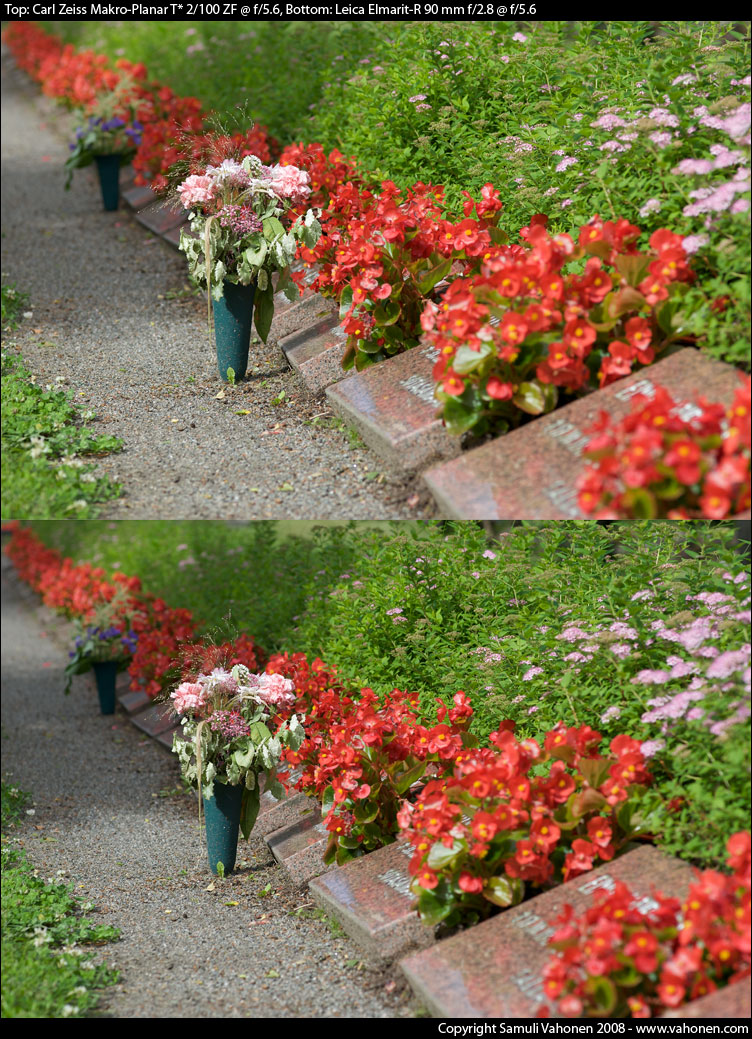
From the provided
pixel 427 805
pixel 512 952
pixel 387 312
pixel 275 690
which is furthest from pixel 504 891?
pixel 387 312

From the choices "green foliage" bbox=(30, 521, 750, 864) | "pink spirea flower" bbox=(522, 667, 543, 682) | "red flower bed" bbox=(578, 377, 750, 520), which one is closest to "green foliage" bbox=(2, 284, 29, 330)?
"green foliage" bbox=(30, 521, 750, 864)

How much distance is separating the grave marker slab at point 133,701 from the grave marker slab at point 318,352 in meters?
2.56

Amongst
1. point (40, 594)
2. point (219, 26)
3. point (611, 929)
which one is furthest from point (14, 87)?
point (611, 929)

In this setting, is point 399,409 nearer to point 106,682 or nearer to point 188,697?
point 188,697

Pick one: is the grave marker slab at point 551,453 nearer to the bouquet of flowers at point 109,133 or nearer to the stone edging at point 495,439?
the stone edging at point 495,439

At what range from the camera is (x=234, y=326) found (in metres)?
4.57

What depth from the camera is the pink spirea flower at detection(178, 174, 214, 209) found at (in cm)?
411

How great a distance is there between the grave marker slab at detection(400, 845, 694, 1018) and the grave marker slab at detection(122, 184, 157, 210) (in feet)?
16.6

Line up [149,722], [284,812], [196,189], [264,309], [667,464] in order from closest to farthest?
[667,464] < [196,189] < [264,309] < [284,812] < [149,722]

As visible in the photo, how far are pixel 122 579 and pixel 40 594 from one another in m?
2.64

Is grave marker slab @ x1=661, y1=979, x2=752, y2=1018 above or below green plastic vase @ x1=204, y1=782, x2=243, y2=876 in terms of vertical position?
above

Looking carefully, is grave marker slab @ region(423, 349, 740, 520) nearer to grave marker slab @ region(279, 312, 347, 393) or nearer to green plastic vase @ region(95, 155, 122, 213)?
grave marker slab @ region(279, 312, 347, 393)

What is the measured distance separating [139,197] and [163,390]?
2770 millimetres

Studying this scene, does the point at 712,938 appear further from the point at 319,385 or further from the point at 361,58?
the point at 361,58
